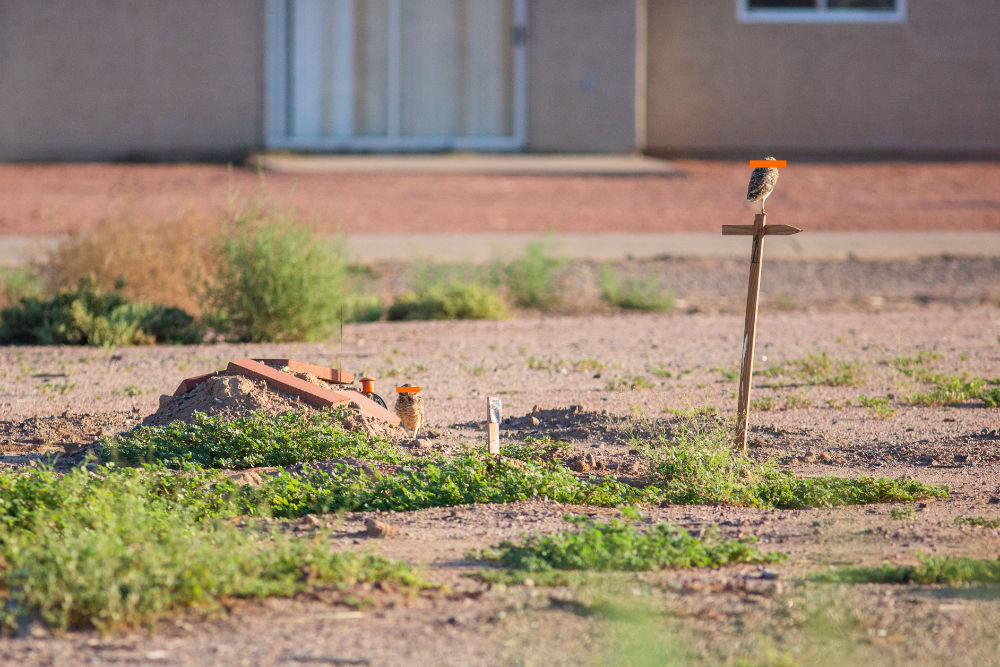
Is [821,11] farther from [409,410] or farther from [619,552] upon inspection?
[619,552]

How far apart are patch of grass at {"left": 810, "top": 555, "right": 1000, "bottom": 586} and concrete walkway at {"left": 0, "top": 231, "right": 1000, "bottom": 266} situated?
7899mm

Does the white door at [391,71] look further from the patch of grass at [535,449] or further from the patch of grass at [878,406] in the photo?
the patch of grass at [535,449]

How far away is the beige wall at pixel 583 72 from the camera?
61.2 feet

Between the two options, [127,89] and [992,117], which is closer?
[127,89]

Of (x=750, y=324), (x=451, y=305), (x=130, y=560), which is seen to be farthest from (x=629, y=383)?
(x=130, y=560)

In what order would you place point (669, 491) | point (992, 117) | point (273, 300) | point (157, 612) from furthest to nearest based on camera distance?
point (992, 117) < point (273, 300) < point (669, 491) < point (157, 612)

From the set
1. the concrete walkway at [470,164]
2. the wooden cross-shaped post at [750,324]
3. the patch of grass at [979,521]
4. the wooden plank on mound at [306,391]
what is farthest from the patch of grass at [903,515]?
the concrete walkway at [470,164]

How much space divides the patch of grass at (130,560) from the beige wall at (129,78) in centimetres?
1475

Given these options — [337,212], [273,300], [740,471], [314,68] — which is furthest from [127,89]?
[740,471]

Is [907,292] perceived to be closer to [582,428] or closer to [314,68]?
[582,428]

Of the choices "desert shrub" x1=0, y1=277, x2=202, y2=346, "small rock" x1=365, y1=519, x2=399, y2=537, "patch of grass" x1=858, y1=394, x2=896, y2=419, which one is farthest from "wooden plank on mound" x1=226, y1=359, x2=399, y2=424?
"desert shrub" x1=0, y1=277, x2=202, y2=346

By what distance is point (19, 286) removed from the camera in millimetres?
9875

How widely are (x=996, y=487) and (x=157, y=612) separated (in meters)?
3.41

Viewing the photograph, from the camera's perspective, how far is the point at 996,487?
520cm
